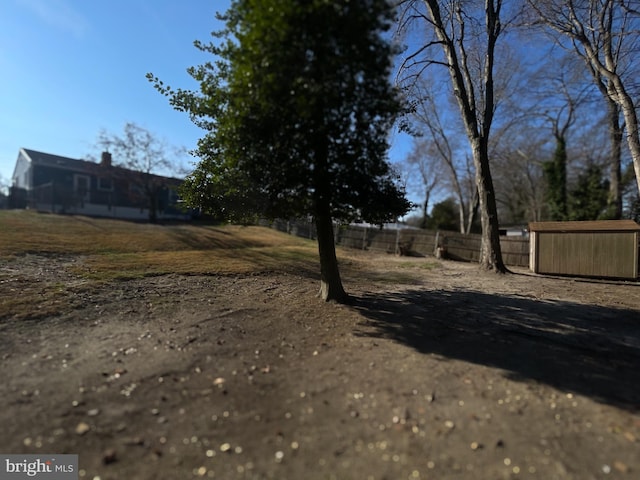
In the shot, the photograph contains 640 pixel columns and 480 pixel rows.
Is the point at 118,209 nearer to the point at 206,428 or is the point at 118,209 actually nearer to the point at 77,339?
the point at 77,339

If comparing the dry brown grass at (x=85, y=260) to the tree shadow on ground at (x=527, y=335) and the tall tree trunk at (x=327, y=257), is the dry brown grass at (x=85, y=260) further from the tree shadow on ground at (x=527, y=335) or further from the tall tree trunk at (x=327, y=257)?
the tree shadow on ground at (x=527, y=335)

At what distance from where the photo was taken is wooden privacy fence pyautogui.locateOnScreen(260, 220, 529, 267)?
48.5 ft

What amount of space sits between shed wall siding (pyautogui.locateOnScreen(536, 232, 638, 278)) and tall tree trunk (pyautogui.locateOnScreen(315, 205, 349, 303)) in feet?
28.7

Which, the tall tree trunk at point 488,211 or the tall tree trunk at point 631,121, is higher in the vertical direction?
the tall tree trunk at point 631,121

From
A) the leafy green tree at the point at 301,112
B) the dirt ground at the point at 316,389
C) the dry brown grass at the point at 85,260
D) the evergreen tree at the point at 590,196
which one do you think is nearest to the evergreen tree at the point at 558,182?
the evergreen tree at the point at 590,196

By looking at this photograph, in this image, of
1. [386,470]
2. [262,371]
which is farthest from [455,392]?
[262,371]

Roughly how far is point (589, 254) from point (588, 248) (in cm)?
19

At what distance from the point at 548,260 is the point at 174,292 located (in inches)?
457

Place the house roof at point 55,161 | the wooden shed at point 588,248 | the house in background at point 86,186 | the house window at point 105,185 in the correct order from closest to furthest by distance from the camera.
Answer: the wooden shed at point 588,248, the house in background at point 86,186, the house roof at point 55,161, the house window at point 105,185

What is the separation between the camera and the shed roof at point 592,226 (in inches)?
411

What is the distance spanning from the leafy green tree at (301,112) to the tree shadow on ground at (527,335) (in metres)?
1.89

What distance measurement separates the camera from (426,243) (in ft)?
60.3

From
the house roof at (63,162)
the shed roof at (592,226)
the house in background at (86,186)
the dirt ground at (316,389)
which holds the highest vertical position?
the house roof at (63,162)

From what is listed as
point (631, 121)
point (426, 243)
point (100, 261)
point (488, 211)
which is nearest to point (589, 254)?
point (488, 211)
